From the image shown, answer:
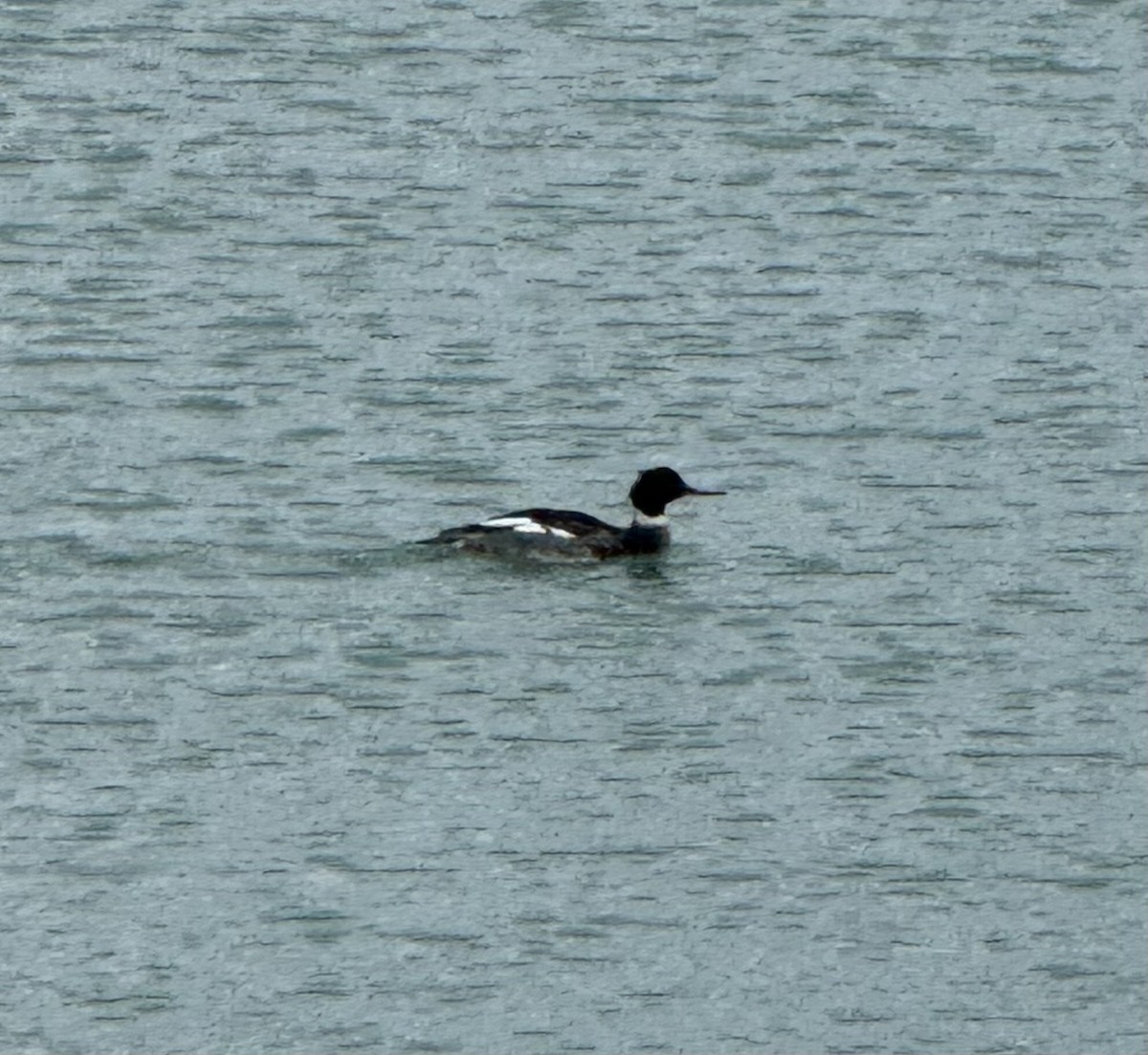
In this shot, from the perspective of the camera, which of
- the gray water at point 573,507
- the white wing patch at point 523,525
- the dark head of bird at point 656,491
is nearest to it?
the gray water at point 573,507

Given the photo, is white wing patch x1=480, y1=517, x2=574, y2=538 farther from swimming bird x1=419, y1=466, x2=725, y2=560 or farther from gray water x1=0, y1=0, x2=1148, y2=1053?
gray water x1=0, y1=0, x2=1148, y2=1053

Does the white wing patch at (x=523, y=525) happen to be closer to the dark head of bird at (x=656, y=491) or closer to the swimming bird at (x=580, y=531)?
the swimming bird at (x=580, y=531)

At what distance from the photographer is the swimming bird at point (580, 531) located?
1035 inches

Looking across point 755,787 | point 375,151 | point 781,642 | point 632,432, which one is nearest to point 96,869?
point 755,787

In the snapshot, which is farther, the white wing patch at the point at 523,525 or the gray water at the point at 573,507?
the white wing patch at the point at 523,525

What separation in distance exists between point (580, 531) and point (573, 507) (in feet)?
3.95

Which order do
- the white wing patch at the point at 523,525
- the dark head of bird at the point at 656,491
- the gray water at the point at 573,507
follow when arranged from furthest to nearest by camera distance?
the dark head of bird at the point at 656,491
the white wing patch at the point at 523,525
the gray water at the point at 573,507

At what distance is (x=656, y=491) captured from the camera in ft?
89.0

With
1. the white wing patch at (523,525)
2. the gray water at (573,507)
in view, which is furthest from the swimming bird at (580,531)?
the gray water at (573,507)

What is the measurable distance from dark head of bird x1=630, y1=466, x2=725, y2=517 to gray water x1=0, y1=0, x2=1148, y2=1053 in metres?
0.46

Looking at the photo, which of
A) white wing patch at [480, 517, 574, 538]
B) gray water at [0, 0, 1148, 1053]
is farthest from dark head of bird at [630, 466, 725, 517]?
white wing patch at [480, 517, 574, 538]

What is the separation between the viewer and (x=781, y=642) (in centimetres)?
2488

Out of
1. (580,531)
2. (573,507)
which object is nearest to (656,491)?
(580,531)

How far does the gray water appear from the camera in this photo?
800 inches
